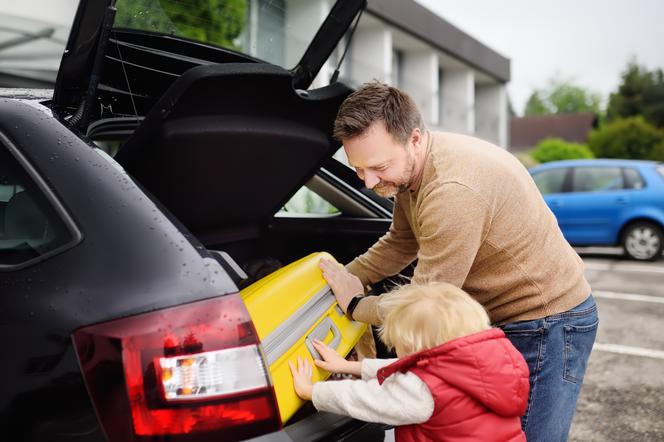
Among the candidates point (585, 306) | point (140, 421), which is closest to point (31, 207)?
point (140, 421)

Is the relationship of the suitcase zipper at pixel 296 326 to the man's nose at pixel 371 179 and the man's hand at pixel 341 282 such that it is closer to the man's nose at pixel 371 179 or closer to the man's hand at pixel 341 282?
the man's hand at pixel 341 282

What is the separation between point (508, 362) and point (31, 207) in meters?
1.24

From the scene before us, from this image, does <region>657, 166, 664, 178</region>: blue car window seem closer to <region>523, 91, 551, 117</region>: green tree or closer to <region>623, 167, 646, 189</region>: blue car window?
<region>623, 167, 646, 189</region>: blue car window

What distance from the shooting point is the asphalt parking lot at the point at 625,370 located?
10.9 feet

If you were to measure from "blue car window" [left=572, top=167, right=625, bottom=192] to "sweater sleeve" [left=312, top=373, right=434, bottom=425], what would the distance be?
9.01m

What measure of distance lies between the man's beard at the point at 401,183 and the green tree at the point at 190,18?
2.97ft

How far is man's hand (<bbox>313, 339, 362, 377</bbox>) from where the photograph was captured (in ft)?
6.08

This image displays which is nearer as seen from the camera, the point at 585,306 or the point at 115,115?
the point at 585,306

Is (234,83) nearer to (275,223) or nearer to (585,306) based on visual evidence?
(585,306)

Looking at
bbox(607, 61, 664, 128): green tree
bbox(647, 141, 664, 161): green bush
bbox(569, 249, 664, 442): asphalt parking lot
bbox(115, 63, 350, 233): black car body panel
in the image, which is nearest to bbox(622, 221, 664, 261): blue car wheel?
bbox(569, 249, 664, 442): asphalt parking lot

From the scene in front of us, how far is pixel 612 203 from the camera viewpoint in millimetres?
9539

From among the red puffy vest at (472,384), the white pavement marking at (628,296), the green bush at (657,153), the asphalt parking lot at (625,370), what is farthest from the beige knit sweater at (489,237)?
the green bush at (657,153)

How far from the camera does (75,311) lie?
1262 millimetres

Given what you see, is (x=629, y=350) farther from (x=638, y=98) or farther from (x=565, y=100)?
(x=565, y=100)
